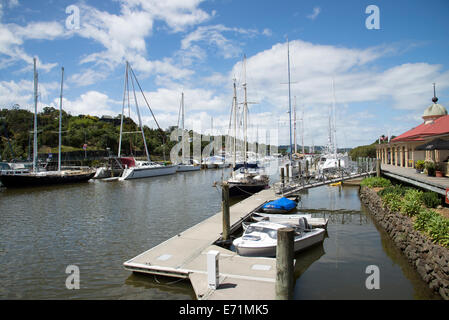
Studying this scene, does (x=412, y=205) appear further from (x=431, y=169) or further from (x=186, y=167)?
(x=186, y=167)

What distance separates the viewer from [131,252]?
13.3 m

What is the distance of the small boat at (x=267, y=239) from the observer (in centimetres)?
1156

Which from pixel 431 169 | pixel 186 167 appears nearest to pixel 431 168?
pixel 431 169

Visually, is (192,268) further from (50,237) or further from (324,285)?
(50,237)

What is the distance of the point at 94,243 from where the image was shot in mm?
14750

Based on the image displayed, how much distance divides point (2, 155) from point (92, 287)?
6510cm

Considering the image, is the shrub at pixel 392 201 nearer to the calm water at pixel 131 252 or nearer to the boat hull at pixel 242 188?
the calm water at pixel 131 252

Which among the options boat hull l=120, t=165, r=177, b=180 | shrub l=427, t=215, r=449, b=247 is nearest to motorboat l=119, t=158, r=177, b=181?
boat hull l=120, t=165, r=177, b=180

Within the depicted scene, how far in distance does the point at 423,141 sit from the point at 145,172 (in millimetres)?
41597

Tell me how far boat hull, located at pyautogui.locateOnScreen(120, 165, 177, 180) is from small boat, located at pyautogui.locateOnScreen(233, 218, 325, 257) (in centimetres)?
3994

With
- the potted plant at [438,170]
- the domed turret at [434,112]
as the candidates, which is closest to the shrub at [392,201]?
the potted plant at [438,170]

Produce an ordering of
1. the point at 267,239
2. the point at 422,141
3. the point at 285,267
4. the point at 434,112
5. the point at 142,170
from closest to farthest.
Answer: the point at 285,267, the point at 267,239, the point at 422,141, the point at 434,112, the point at 142,170

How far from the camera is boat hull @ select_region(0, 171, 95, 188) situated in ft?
125
